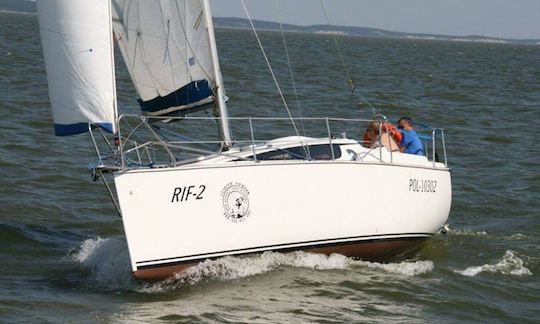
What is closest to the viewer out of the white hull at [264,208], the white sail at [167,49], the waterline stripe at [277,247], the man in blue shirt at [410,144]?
the white hull at [264,208]

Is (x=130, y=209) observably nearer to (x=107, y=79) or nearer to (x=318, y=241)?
(x=107, y=79)

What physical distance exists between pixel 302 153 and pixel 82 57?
10.6 ft

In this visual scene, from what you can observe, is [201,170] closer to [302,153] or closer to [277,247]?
[277,247]

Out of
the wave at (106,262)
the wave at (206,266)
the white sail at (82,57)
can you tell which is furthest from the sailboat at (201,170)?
the wave at (106,262)

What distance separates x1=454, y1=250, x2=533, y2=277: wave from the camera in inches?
576

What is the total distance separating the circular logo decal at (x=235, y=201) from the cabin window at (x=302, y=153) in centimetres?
77

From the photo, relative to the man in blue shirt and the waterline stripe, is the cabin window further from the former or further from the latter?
the man in blue shirt

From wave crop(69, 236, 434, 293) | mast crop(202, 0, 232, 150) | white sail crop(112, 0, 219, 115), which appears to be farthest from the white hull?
white sail crop(112, 0, 219, 115)

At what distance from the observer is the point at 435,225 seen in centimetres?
1512

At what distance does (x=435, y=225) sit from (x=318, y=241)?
2.45 m

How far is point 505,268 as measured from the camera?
48.9 feet

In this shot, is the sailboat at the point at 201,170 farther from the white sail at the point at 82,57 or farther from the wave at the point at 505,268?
the wave at the point at 505,268

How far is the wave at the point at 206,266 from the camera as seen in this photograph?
12.5 meters

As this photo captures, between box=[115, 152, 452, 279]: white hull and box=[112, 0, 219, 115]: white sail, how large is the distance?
164cm
